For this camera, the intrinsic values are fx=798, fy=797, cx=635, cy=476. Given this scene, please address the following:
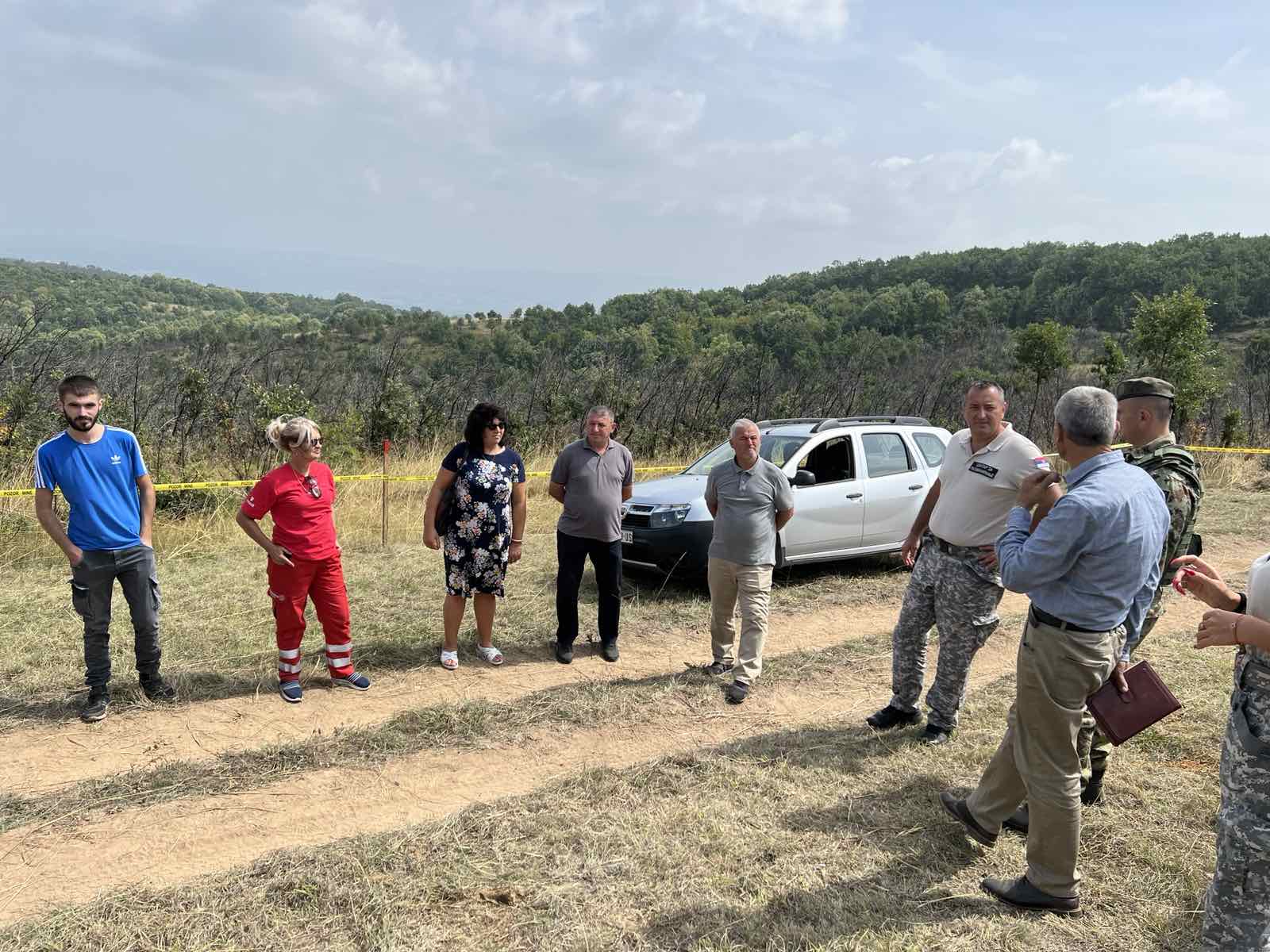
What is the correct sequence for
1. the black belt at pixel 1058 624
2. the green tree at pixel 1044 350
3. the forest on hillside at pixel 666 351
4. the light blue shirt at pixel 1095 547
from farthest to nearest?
the green tree at pixel 1044 350 → the forest on hillside at pixel 666 351 → the black belt at pixel 1058 624 → the light blue shirt at pixel 1095 547

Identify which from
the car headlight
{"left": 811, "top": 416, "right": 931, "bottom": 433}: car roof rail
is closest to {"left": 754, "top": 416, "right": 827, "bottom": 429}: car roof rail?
{"left": 811, "top": 416, "right": 931, "bottom": 433}: car roof rail

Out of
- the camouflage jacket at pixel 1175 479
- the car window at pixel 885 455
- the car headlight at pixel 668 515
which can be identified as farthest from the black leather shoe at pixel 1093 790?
the car window at pixel 885 455

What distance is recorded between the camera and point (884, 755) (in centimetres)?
428

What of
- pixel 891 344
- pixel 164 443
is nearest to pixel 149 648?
pixel 164 443

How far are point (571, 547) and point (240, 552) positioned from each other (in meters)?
4.61

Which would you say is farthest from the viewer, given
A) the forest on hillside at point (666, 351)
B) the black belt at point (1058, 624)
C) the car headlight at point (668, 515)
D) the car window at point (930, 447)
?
the forest on hillside at point (666, 351)

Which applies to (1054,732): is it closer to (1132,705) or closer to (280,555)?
(1132,705)

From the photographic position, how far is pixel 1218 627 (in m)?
2.27

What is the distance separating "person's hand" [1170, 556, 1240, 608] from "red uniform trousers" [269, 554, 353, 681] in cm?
434

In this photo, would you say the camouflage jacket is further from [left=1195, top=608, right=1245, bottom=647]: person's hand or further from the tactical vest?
[left=1195, top=608, right=1245, bottom=647]: person's hand

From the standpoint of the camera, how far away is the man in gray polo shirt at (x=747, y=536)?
16.8 feet

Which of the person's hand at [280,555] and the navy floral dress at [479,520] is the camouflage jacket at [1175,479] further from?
the person's hand at [280,555]

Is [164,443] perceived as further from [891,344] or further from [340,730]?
[891,344]

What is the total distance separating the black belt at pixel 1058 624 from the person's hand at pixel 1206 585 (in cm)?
38
